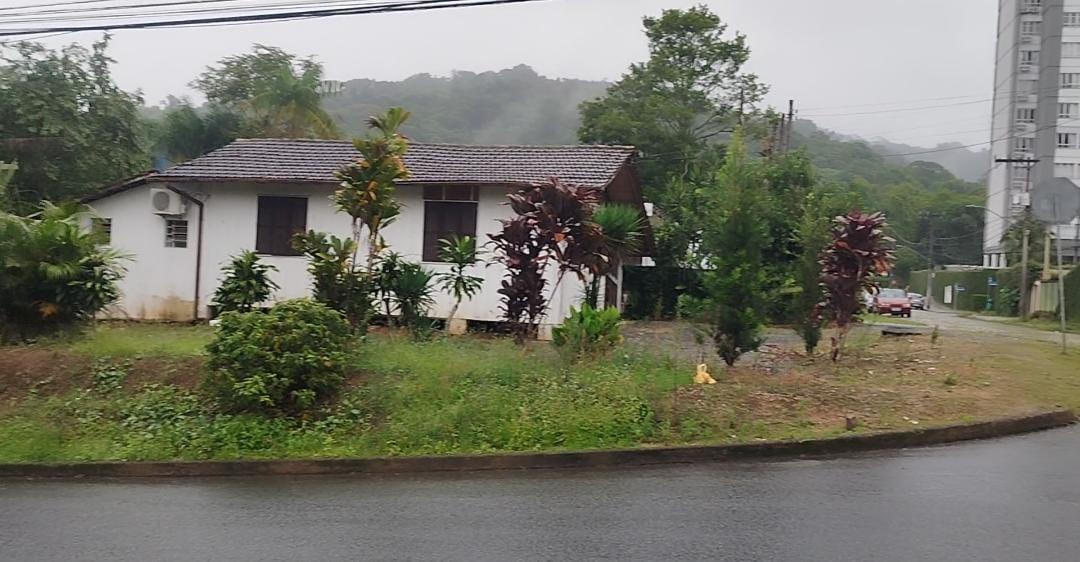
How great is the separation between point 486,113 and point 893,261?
56332mm

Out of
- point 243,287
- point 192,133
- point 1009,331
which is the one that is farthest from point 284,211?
point 1009,331

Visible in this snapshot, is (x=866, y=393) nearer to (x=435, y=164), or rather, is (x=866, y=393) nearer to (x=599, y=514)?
(x=599, y=514)

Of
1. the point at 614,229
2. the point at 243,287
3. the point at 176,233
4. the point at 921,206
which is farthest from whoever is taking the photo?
the point at 921,206

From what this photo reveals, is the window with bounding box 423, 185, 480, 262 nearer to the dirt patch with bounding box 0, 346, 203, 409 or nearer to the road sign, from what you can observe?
the dirt patch with bounding box 0, 346, 203, 409

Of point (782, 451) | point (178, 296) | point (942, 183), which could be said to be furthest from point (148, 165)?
point (942, 183)

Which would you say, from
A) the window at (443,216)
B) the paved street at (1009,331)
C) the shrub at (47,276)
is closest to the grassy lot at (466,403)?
the shrub at (47,276)

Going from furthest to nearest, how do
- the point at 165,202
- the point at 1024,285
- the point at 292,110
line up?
the point at 1024,285 → the point at 292,110 → the point at 165,202

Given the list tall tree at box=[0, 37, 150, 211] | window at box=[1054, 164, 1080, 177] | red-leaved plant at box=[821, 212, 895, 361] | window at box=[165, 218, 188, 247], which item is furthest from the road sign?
window at box=[1054, 164, 1080, 177]

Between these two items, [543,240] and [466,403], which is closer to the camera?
[466,403]

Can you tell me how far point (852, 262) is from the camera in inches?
497

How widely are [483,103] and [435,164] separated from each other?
1983 inches

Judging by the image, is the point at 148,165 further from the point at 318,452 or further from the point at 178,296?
the point at 318,452

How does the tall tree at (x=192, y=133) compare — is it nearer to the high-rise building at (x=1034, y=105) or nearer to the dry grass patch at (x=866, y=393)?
the dry grass patch at (x=866, y=393)

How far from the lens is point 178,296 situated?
19.6 meters
